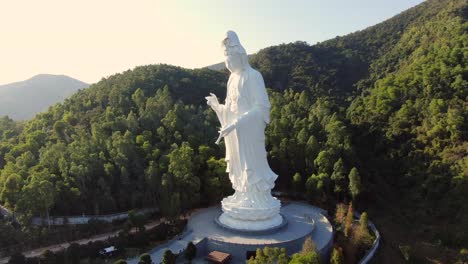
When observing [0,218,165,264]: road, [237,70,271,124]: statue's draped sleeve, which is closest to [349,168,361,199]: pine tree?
[237,70,271,124]: statue's draped sleeve

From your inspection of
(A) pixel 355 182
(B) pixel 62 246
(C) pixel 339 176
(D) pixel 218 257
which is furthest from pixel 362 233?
(B) pixel 62 246

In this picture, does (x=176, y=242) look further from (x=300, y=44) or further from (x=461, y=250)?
(x=300, y=44)

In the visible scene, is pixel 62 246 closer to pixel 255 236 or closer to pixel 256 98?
pixel 255 236

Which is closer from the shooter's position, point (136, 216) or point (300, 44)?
point (136, 216)

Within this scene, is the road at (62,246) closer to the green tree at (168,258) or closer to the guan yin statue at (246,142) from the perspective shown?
the green tree at (168,258)

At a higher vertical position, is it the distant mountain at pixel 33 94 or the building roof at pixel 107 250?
the distant mountain at pixel 33 94

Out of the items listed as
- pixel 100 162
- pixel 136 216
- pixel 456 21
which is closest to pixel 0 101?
pixel 100 162

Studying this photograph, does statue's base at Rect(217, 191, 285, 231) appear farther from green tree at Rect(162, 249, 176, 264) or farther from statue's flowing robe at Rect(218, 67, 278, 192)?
green tree at Rect(162, 249, 176, 264)

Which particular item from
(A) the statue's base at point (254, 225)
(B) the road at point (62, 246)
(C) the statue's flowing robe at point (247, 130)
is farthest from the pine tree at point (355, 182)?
(B) the road at point (62, 246)
